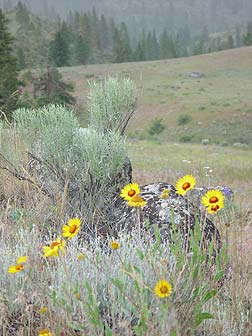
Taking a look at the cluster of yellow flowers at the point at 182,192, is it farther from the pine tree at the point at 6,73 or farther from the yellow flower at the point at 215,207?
the pine tree at the point at 6,73

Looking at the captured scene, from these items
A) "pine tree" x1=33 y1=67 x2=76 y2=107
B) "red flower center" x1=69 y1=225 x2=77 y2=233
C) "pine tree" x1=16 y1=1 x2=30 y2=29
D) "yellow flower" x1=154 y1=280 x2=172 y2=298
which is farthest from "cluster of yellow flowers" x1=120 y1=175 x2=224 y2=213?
"pine tree" x1=16 y1=1 x2=30 y2=29

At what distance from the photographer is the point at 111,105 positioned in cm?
482

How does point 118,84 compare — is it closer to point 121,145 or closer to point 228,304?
point 121,145

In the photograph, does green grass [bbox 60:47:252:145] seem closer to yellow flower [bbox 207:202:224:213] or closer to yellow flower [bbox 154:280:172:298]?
yellow flower [bbox 207:202:224:213]

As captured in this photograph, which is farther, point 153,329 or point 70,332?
point 70,332

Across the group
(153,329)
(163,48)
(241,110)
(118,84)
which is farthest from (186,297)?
(163,48)

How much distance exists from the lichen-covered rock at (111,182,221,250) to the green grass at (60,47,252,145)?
11.0 metres

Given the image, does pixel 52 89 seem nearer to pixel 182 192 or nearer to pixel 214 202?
pixel 182 192

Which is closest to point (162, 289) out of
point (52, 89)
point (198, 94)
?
point (52, 89)

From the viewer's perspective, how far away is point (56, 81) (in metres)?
22.1

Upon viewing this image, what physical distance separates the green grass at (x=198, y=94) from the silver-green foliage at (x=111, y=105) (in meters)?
9.60

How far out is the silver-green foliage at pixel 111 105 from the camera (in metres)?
4.81

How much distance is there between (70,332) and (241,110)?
88.9 ft

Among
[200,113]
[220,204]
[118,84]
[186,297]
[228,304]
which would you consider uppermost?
[118,84]
